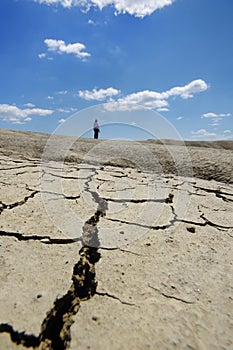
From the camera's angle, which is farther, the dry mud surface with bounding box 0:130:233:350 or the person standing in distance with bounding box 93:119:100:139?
the person standing in distance with bounding box 93:119:100:139

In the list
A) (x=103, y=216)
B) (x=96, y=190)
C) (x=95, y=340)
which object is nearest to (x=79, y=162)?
(x=96, y=190)

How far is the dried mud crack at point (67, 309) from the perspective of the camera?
71cm

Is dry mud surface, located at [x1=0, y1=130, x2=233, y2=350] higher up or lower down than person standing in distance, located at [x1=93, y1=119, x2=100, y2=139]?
lower down

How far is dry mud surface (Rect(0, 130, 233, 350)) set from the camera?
756 mm

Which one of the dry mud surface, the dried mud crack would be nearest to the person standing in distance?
the dry mud surface

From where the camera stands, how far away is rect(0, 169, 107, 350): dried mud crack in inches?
28.1

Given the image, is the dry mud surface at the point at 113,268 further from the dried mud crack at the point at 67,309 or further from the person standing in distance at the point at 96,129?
the person standing in distance at the point at 96,129

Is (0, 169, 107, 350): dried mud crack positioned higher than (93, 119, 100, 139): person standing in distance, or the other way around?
(93, 119, 100, 139): person standing in distance

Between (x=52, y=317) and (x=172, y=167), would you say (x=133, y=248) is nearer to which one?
(x=52, y=317)

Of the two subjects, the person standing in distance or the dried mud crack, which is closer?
the dried mud crack

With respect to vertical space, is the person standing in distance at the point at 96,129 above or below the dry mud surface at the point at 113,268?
above

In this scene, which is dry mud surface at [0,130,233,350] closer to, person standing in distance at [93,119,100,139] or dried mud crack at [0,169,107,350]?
dried mud crack at [0,169,107,350]

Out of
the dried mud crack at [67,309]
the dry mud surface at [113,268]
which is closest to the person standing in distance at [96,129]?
the dry mud surface at [113,268]

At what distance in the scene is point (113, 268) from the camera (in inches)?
42.1
